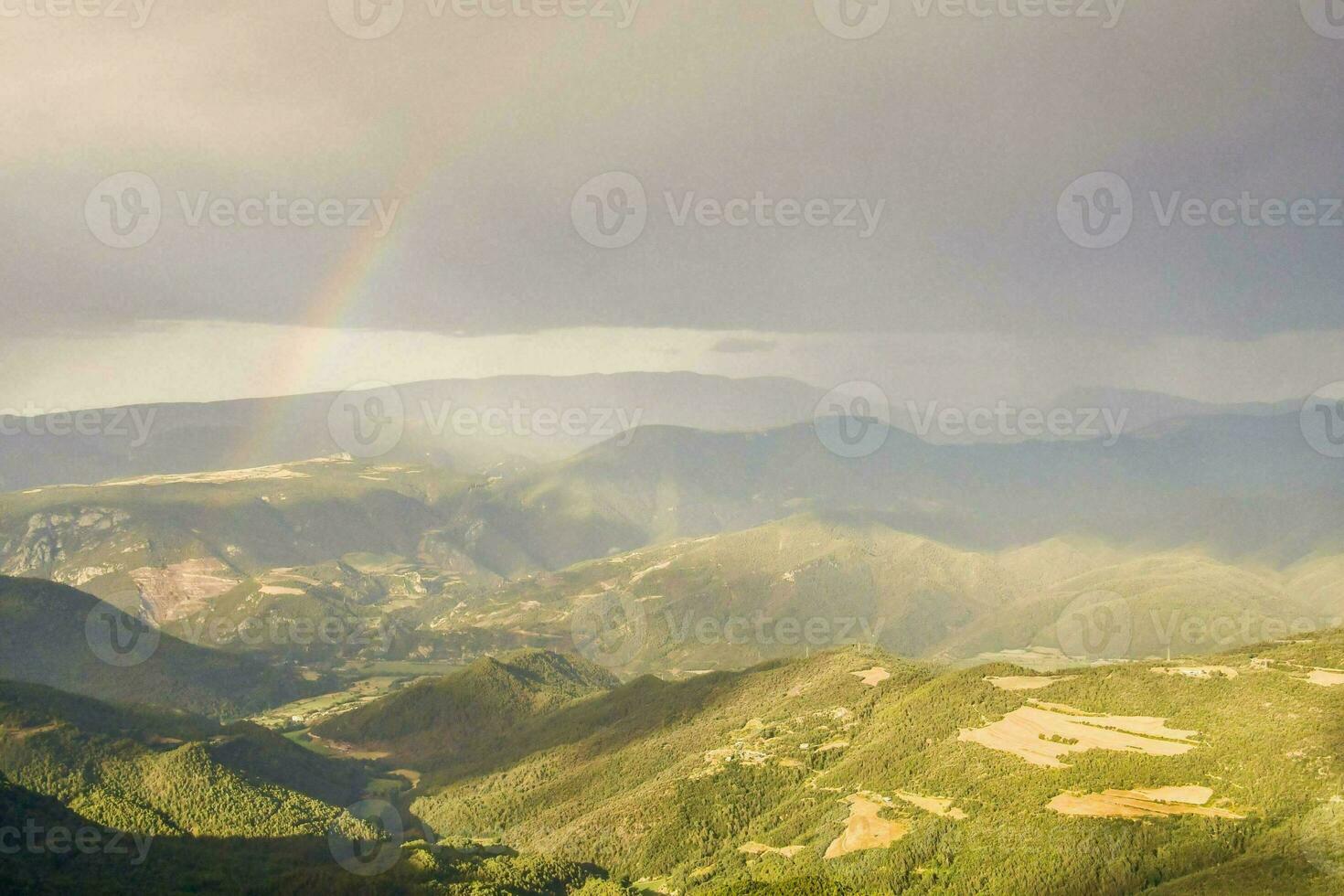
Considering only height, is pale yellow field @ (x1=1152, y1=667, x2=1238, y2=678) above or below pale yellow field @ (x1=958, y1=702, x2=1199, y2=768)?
above

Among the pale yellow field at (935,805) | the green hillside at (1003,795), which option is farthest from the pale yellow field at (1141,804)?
the pale yellow field at (935,805)

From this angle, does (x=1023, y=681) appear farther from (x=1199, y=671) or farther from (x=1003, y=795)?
(x=1003, y=795)

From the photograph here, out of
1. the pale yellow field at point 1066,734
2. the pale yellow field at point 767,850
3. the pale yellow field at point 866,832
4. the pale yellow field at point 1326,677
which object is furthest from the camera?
the pale yellow field at point 1326,677

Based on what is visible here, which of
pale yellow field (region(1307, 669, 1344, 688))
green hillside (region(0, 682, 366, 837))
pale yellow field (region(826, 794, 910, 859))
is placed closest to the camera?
pale yellow field (region(826, 794, 910, 859))

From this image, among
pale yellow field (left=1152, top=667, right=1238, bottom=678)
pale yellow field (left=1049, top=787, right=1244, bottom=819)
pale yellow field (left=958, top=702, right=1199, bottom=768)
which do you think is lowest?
pale yellow field (left=1049, top=787, right=1244, bottom=819)

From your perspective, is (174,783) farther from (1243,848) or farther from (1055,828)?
(1243,848)

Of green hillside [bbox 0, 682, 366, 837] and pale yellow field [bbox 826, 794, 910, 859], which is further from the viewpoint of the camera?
green hillside [bbox 0, 682, 366, 837]

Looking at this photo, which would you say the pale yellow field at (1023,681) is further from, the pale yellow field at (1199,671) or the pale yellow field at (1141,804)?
the pale yellow field at (1141,804)

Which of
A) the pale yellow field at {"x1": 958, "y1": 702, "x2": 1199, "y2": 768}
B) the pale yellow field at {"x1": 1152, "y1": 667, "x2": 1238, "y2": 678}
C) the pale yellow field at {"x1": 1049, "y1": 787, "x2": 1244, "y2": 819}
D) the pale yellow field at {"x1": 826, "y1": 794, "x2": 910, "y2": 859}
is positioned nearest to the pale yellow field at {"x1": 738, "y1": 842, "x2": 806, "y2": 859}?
the pale yellow field at {"x1": 826, "y1": 794, "x2": 910, "y2": 859}

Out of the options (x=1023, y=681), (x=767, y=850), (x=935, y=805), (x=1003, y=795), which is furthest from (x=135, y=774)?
(x=1023, y=681)

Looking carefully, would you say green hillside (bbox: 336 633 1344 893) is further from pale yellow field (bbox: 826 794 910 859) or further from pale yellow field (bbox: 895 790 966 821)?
pale yellow field (bbox: 826 794 910 859)

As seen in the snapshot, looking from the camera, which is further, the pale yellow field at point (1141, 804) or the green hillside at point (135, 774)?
the green hillside at point (135, 774)
